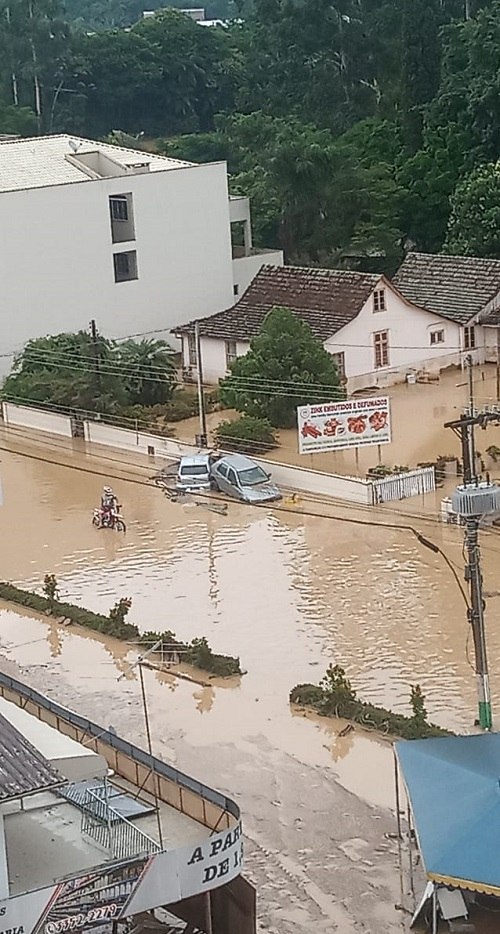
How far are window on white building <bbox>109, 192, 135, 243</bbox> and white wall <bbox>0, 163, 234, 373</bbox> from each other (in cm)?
19

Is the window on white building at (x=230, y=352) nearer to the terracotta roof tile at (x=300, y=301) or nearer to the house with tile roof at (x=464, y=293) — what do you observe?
the terracotta roof tile at (x=300, y=301)

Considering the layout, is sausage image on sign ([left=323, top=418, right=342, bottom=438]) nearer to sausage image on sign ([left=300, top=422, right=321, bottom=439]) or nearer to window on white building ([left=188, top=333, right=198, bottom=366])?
sausage image on sign ([left=300, top=422, right=321, bottom=439])

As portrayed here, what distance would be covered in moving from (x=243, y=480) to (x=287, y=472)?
0.90 metres

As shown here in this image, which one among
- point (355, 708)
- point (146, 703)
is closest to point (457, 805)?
point (355, 708)

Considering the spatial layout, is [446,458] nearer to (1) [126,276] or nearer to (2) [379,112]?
(1) [126,276]

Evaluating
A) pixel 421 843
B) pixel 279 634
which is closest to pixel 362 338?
pixel 279 634

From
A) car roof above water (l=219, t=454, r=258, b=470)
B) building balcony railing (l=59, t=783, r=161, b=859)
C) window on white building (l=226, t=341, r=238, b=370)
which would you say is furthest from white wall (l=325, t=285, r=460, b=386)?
building balcony railing (l=59, t=783, r=161, b=859)

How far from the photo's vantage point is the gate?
29031 millimetres

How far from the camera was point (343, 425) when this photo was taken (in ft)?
102

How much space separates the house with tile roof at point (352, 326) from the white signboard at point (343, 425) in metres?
6.39

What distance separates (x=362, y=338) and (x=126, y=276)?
27.7 feet

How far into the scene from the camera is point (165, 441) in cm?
3322

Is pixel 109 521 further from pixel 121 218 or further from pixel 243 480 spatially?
pixel 121 218

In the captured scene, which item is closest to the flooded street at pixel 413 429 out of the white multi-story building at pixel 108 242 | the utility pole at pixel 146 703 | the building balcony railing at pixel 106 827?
the white multi-story building at pixel 108 242
